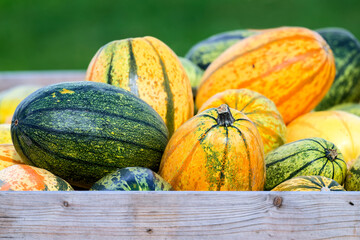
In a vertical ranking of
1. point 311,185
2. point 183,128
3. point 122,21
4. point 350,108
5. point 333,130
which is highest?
point 183,128

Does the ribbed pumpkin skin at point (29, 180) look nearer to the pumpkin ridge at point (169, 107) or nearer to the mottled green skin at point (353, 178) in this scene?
the pumpkin ridge at point (169, 107)

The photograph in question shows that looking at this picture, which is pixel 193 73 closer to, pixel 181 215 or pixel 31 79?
pixel 31 79

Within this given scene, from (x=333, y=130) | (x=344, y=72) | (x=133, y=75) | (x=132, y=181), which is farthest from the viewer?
(x=344, y=72)

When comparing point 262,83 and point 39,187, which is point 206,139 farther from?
point 262,83

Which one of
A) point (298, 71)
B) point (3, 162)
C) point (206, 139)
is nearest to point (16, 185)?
point (3, 162)

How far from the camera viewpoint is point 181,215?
148 centimetres

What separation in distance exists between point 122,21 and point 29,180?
7.62 meters

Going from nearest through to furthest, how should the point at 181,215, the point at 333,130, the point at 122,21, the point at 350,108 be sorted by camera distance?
the point at 181,215 → the point at 333,130 → the point at 350,108 → the point at 122,21

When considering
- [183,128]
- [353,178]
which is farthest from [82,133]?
[353,178]

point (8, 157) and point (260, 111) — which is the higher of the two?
point (260, 111)

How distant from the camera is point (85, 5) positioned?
9.58m

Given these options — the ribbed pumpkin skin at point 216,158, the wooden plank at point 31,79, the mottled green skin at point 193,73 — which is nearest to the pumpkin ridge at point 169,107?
the ribbed pumpkin skin at point 216,158

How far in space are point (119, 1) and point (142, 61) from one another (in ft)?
25.5

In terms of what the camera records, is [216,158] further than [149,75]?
No
